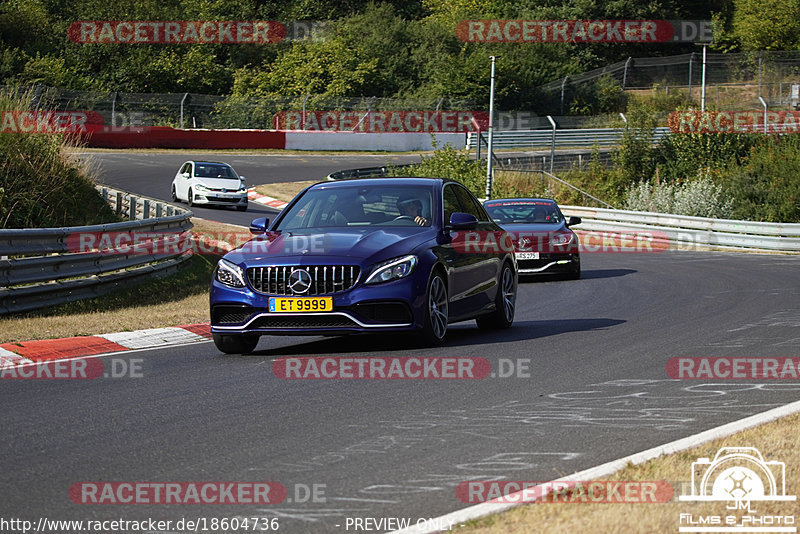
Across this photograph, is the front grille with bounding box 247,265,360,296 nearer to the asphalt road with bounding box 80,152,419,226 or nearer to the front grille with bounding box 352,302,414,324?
the front grille with bounding box 352,302,414,324

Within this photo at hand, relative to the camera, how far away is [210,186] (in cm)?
3662

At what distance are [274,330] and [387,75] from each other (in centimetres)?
6836

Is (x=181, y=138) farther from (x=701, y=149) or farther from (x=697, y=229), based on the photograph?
(x=697, y=229)

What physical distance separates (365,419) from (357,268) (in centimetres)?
304

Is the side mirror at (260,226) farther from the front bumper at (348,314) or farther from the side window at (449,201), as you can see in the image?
the side window at (449,201)

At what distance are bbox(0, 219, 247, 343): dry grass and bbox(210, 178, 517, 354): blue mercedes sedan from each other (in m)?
2.26

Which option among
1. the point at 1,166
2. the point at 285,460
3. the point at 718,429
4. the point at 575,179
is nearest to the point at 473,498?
the point at 285,460

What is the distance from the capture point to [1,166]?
1762 centimetres

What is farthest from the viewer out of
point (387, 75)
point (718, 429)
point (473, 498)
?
point (387, 75)

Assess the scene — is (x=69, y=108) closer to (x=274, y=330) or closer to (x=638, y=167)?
(x=638, y=167)

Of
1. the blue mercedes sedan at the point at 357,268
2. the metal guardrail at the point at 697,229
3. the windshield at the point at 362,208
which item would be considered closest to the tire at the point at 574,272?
the blue mercedes sedan at the point at 357,268

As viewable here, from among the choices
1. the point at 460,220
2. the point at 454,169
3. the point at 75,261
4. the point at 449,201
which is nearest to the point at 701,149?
the point at 454,169

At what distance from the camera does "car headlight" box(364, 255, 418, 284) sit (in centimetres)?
1036

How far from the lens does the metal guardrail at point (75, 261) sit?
14.0 m
